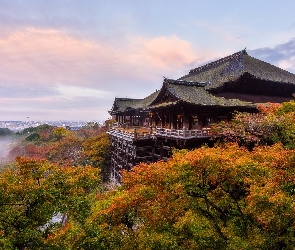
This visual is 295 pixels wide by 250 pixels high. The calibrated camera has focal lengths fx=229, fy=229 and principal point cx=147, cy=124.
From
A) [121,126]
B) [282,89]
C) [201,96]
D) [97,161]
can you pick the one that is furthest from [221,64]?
[97,161]

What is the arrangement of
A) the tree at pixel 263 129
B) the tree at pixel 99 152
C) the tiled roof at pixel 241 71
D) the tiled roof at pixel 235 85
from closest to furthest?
1. the tree at pixel 263 129
2. the tiled roof at pixel 235 85
3. the tiled roof at pixel 241 71
4. the tree at pixel 99 152

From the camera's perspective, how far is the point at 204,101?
23.7 metres

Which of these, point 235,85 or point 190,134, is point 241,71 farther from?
point 190,134

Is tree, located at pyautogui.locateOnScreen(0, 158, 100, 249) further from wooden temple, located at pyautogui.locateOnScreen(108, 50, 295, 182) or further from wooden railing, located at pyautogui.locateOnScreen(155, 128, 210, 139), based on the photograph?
wooden temple, located at pyautogui.locateOnScreen(108, 50, 295, 182)

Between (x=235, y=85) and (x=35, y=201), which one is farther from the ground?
(x=235, y=85)

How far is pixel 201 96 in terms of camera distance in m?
25.4

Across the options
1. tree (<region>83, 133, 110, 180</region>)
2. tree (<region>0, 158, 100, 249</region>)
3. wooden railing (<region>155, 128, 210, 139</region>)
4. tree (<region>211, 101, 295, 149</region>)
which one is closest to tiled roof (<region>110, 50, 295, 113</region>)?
wooden railing (<region>155, 128, 210, 139</region>)

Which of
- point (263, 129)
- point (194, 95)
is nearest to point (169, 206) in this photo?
point (263, 129)

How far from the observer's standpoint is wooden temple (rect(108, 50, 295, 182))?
76.5 feet

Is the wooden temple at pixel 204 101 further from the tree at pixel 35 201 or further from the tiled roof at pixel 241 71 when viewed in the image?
the tree at pixel 35 201

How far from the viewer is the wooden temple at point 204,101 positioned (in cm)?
2331

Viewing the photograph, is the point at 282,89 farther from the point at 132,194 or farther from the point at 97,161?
the point at 97,161

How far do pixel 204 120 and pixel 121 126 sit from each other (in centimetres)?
2400

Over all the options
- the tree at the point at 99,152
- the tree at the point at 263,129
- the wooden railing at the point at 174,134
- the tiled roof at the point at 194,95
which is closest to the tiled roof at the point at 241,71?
the tiled roof at the point at 194,95
